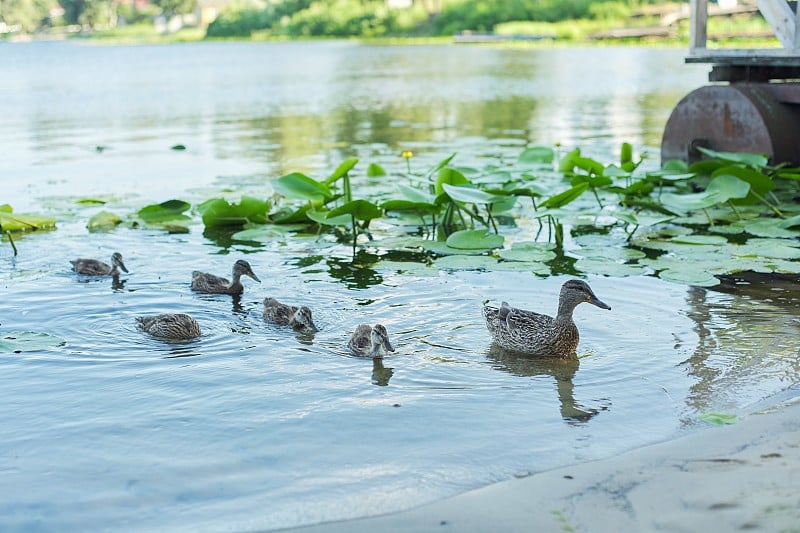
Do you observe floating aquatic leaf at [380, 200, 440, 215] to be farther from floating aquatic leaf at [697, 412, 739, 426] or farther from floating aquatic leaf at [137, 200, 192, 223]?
floating aquatic leaf at [697, 412, 739, 426]

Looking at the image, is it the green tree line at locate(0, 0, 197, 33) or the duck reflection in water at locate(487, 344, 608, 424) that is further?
the green tree line at locate(0, 0, 197, 33)

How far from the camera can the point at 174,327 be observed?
6.60 meters

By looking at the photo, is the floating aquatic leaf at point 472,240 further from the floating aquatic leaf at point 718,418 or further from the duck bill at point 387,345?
the floating aquatic leaf at point 718,418

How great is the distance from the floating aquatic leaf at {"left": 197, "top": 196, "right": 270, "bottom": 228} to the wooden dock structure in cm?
533

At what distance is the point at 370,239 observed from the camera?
9.57 m

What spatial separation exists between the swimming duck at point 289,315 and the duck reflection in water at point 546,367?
4.05 feet

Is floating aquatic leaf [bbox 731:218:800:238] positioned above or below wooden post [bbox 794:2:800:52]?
below

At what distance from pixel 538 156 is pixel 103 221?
17.7 feet

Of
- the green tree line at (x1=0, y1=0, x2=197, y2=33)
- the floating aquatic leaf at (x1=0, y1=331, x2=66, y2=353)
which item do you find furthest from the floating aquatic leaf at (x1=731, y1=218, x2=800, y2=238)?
the green tree line at (x1=0, y1=0, x2=197, y2=33)

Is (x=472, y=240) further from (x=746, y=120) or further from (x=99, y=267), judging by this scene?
(x=746, y=120)

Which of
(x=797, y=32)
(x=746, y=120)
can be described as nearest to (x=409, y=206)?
(x=746, y=120)

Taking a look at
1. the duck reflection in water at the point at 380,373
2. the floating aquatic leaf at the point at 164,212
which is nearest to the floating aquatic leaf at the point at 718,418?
the duck reflection in water at the point at 380,373

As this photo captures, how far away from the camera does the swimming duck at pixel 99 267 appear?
823 centimetres

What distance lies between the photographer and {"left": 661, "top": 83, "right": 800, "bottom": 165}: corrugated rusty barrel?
11492 mm
